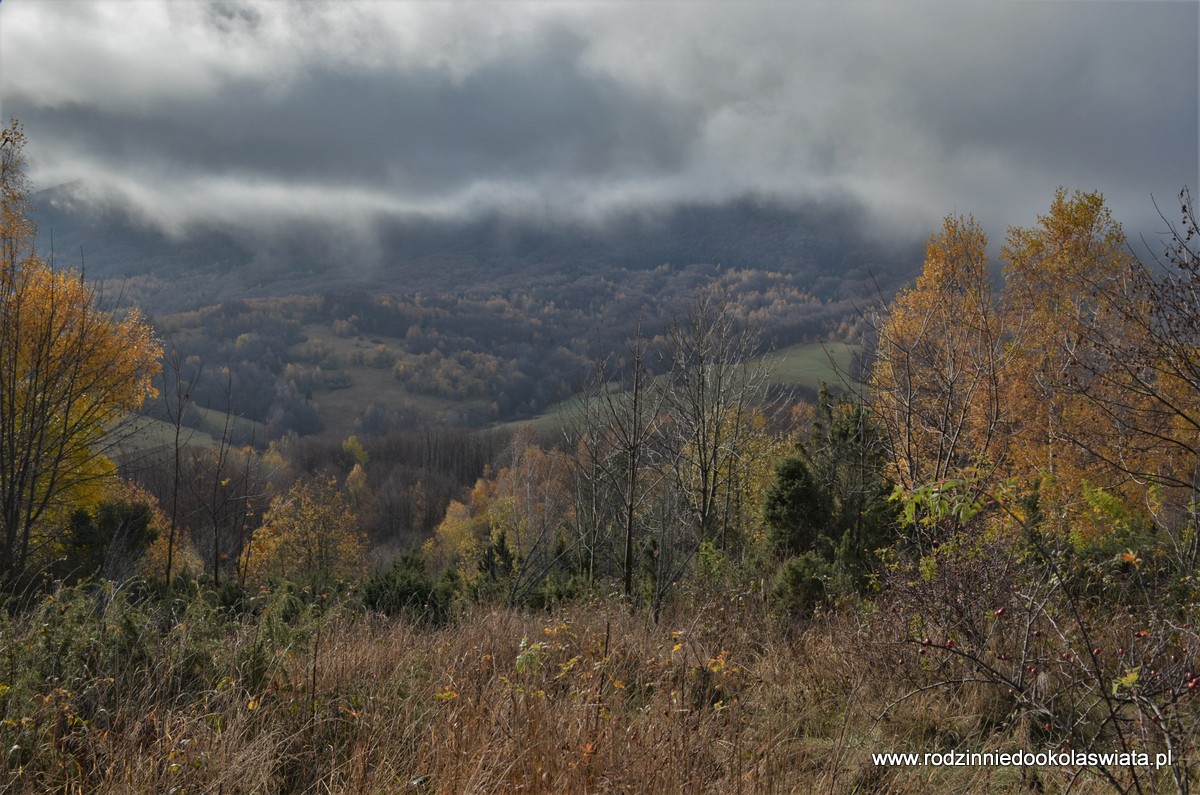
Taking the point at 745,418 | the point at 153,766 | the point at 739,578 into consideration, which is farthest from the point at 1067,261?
the point at 153,766

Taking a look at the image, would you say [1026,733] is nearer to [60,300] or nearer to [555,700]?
[555,700]

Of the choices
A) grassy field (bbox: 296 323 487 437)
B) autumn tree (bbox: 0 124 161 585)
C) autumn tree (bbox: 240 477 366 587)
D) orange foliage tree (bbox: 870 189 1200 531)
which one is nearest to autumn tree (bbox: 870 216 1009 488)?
orange foliage tree (bbox: 870 189 1200 531)

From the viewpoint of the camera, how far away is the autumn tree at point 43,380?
9.07 meters

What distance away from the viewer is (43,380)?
39.1ft

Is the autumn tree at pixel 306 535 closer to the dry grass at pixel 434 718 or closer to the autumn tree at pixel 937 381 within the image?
the autumn tree at pixel 937 381

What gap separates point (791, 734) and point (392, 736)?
9.51 feet

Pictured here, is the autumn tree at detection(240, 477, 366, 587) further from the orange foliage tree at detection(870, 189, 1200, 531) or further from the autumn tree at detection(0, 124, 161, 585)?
the orange foliage tree at detection(870, 189, 1200, 531)

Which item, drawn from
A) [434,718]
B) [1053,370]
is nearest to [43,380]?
[434,718]

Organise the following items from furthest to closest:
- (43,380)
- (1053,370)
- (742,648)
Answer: (1053,370) < (43,380) < (742,648)

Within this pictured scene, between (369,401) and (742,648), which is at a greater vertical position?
(369,401)

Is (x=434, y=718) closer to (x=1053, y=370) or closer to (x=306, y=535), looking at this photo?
(x=1053, y=370)

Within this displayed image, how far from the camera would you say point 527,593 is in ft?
34.2

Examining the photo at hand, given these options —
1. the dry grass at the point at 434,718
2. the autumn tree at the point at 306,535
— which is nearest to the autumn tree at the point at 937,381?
the dry grass at the point at 434,718

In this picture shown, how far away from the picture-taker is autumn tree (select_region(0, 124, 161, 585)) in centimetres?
907
